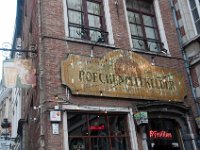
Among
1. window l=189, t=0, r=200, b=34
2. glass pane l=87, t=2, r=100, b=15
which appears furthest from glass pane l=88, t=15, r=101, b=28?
window l=189, t=0, r=200, b=34

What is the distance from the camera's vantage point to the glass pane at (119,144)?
31.6ft

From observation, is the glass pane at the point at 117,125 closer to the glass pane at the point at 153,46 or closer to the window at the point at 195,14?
the glass pane at the point at 153,46

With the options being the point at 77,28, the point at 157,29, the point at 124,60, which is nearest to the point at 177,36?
the point at 157,29

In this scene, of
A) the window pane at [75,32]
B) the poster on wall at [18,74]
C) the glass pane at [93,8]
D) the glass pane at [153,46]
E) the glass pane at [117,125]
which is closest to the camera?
the poster on wall at [18,74]

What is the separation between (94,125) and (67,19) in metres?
3.31

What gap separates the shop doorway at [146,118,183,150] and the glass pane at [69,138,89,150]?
1.97 meters

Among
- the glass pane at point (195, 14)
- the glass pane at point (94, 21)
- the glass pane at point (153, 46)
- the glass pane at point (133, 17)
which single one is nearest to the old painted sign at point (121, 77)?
the glass pane at point (153, 46)

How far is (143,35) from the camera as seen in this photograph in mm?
12031

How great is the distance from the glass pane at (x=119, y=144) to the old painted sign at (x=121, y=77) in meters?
1.26

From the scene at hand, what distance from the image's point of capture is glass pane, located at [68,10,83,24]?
10.8 m

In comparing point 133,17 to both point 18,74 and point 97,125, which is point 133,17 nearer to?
point 97,125

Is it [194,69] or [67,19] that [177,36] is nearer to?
[194,69]

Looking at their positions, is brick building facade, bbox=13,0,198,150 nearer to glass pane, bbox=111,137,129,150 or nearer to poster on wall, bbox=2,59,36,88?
glass pane, bbox=111,137,129,150

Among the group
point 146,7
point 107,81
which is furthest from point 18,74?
point 146,7
